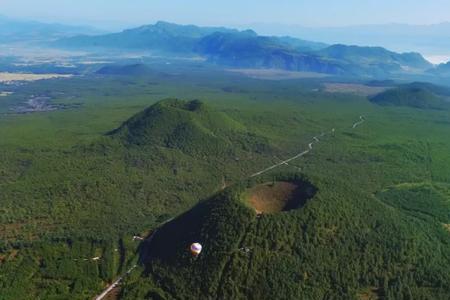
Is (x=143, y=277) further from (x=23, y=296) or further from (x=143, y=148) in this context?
(x=143, y=148)

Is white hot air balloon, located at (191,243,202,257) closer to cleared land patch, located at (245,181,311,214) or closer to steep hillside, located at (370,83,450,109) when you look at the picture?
cleared land patch, located at (245,181,311,214)

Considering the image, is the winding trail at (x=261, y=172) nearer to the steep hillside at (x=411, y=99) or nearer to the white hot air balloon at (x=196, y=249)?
the white hot air balloon at (x=196, y=249)

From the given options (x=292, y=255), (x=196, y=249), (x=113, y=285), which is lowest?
(x=113, y=285)

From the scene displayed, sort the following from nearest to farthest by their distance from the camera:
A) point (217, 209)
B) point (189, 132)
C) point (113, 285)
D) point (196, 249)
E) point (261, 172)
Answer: point (196, 249), point (113, 285), point (217, 209), point (261, 172), point (189, 132)

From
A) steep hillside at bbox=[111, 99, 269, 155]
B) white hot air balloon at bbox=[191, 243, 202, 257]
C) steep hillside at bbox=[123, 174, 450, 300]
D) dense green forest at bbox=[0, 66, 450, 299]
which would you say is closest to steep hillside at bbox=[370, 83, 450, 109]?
dense green forest at bbox=[0, 66, 450, 299]

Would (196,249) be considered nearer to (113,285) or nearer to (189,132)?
(113,285)

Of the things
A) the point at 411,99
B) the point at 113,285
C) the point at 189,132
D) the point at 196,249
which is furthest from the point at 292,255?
the point at 411,99

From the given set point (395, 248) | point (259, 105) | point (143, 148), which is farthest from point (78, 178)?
point (259, 105)

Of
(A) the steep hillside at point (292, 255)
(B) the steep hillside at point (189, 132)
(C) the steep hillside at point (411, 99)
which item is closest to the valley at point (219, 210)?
(A) the steep hillside at point (292, 255)
